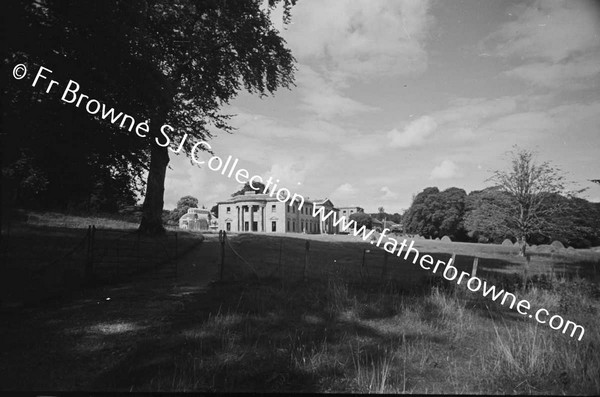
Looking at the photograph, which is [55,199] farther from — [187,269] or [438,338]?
[438,338]

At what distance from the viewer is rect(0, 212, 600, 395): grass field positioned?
3.80m

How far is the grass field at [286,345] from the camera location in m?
Answer: 3.80

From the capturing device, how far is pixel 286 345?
486cm

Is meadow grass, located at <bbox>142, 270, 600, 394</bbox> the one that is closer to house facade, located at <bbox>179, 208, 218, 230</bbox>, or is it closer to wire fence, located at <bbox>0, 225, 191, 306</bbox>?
wire fence, located at <bbox>0, 225, 191, 306</bbox>

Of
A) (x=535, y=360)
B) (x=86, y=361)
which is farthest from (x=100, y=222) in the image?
(x=535, y=360)

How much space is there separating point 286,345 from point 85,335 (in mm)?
3399

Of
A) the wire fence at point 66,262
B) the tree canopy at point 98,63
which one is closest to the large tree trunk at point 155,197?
the wire fence at point 66,262

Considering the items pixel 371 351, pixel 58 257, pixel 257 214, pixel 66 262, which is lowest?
pixel 371 351

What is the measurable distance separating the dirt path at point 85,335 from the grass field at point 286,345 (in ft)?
0.06

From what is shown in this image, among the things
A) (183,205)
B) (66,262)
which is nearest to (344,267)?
(66,262)

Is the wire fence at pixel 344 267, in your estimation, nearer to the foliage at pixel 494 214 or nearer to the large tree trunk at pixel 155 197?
the large tree trunk at pixel 155 197

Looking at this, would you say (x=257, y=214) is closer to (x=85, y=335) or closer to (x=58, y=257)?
(x=58, y=257)

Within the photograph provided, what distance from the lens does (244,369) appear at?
4.05 metres

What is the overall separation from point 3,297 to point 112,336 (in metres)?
1.69
